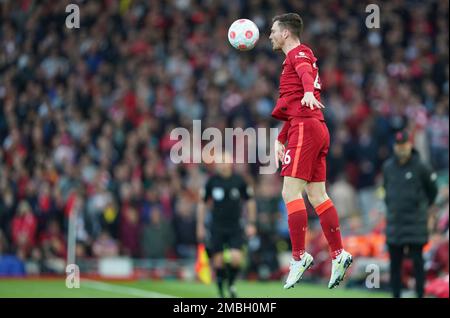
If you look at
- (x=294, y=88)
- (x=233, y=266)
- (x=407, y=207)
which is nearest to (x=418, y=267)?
(x=407, y=207)

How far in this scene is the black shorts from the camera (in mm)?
14266

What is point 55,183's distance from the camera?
21172 millimetres

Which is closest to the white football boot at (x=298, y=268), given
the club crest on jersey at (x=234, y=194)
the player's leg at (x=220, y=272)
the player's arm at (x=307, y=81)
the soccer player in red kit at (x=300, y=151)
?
the soccer player in red kit at (x=300, y=151)

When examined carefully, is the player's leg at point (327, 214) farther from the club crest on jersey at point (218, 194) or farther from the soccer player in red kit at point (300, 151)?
the club crest on jersey at point (218, 194)

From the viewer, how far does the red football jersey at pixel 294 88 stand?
9.13 metres

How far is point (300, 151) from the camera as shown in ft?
29.9

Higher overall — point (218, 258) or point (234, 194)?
point (234, 194)

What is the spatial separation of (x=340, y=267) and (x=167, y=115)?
44.0ft

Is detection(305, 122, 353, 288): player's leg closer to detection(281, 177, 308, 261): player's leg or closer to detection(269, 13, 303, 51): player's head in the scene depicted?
detection(281, 177, 308, 261): player's leg

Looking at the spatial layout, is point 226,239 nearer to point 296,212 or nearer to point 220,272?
point 220,272

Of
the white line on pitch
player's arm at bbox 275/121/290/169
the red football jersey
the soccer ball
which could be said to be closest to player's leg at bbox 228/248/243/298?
the white line on pitch

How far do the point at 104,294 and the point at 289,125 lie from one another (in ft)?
22.4

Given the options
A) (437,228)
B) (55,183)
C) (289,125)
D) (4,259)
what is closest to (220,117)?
(55,183)

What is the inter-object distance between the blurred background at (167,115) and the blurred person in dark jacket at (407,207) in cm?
397
